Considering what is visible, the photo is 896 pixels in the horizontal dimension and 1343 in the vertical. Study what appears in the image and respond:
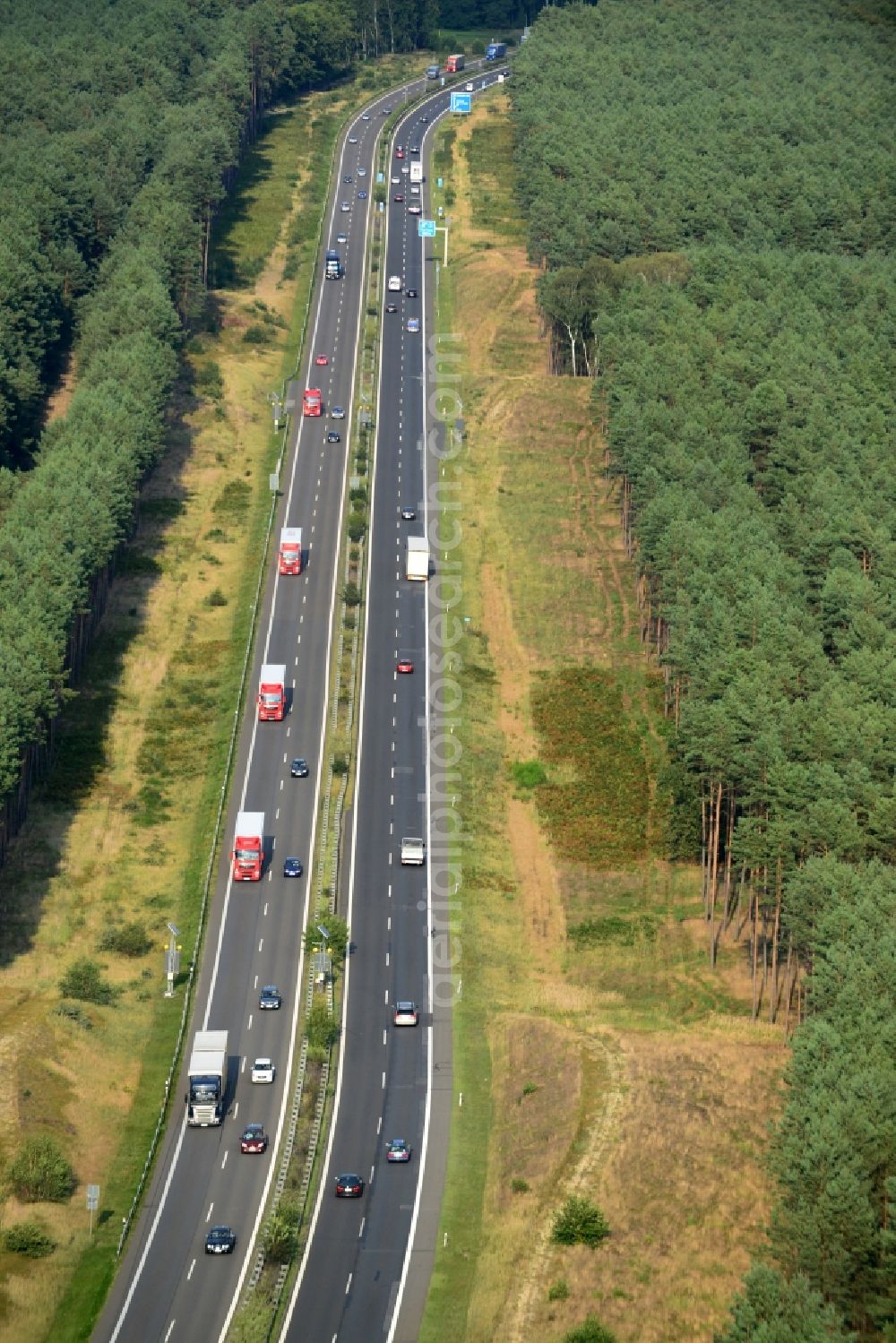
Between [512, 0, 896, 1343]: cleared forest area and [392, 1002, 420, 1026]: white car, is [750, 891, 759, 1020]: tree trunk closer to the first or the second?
[512, 0, 896, 1343]: cleared forest area

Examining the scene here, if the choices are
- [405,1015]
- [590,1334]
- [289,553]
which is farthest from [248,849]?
[590,1334]

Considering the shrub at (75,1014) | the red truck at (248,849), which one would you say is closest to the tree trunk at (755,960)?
the red truck at (248,849)

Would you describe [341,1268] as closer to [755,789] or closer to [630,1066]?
[630,1066]

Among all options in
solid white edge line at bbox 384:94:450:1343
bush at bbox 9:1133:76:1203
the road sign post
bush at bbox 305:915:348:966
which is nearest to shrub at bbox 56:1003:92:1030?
bush at bbox 9:1133:76:1203

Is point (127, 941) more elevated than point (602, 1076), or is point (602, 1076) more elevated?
point (127, 941)

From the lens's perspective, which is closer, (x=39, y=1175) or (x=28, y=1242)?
(x=28, y=1242)

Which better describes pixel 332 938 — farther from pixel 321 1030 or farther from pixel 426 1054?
pixel 426 1054

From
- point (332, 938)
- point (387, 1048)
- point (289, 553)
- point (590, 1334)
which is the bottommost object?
point (590, 1334)
